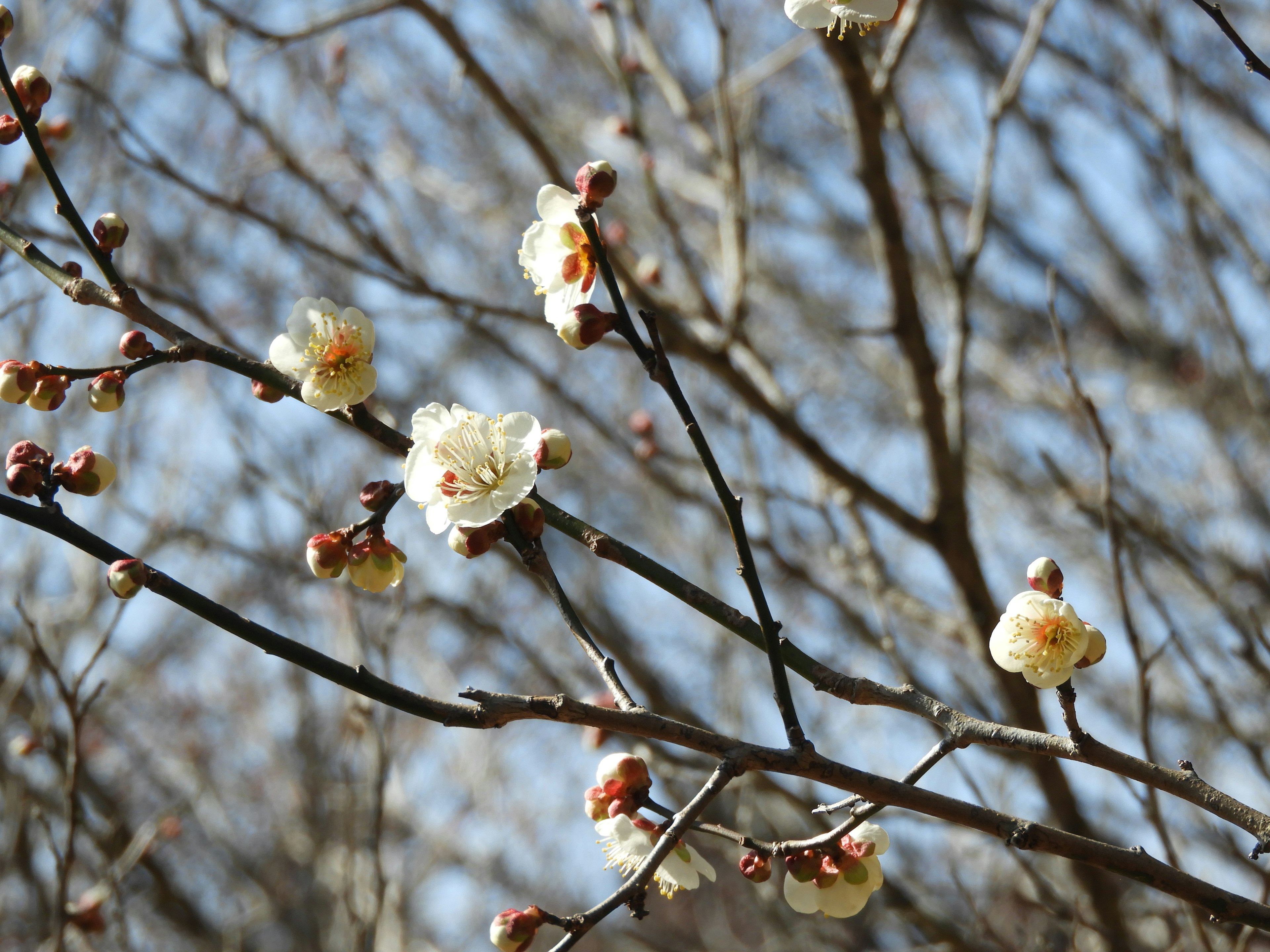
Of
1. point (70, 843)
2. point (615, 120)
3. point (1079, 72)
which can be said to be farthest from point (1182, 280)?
point (70, 843)

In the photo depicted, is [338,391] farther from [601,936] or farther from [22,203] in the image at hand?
[601,936]

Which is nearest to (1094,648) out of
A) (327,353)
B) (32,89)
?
(327,353)

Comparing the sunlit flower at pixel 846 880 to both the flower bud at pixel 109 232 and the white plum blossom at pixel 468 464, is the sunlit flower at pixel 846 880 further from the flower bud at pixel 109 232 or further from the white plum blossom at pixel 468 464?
the flower bud at pixel 109 232

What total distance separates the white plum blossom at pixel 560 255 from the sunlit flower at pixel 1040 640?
0.70 meters

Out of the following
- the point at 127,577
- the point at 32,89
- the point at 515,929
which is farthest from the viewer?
the point at 32,89

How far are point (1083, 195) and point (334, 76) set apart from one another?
4.87 metres

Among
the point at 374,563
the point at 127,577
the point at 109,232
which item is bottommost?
the point at 127,577

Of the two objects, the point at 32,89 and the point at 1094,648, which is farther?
the point at 32,89

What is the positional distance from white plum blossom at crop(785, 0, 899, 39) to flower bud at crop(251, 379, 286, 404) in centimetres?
90

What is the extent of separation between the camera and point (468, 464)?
4.46 ft

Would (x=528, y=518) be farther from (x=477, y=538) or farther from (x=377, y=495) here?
(x=377, y=495)

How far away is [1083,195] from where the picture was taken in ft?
21.6

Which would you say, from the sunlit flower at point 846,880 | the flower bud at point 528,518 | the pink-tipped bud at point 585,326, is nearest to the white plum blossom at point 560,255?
the pink-tipped bud at point 585,326

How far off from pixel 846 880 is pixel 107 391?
1.22 m
